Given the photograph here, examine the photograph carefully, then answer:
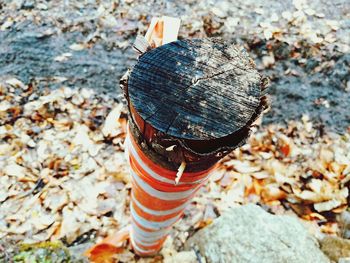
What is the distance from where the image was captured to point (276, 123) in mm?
2918

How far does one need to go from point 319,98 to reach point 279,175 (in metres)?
0.86

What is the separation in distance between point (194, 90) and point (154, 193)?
0.52 m

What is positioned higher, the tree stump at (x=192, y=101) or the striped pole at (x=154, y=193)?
the tree stump at (x=192, y=101)

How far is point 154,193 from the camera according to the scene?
1.32 metres

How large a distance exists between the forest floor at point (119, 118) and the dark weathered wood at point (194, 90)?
1481 mm

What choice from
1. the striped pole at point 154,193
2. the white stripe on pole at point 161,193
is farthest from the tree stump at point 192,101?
the white stripe on pole at point 161,193

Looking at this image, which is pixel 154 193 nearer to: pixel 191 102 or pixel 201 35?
pixel 191 102

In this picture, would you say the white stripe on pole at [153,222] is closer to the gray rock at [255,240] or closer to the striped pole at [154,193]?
the striped pole at [154,193]

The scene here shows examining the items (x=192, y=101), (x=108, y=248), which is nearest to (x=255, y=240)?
(x=108, y=248)

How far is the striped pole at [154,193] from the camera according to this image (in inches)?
44.6

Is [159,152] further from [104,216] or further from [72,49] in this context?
[72,49]

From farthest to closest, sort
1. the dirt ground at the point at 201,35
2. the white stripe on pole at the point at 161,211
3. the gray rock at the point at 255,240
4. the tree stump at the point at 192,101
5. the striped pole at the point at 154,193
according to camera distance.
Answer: the dirt ground at the point at 201,35 < the gray rock at the point at 255,240 < the white stripe on pole at the point at 161,211 < the striped pole at the point at 154,193 < the tree stump at the point at 192,101

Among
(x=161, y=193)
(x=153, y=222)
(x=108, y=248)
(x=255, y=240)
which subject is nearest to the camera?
(x=161, y=193)

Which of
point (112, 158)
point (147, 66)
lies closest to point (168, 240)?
point (112, 158)
